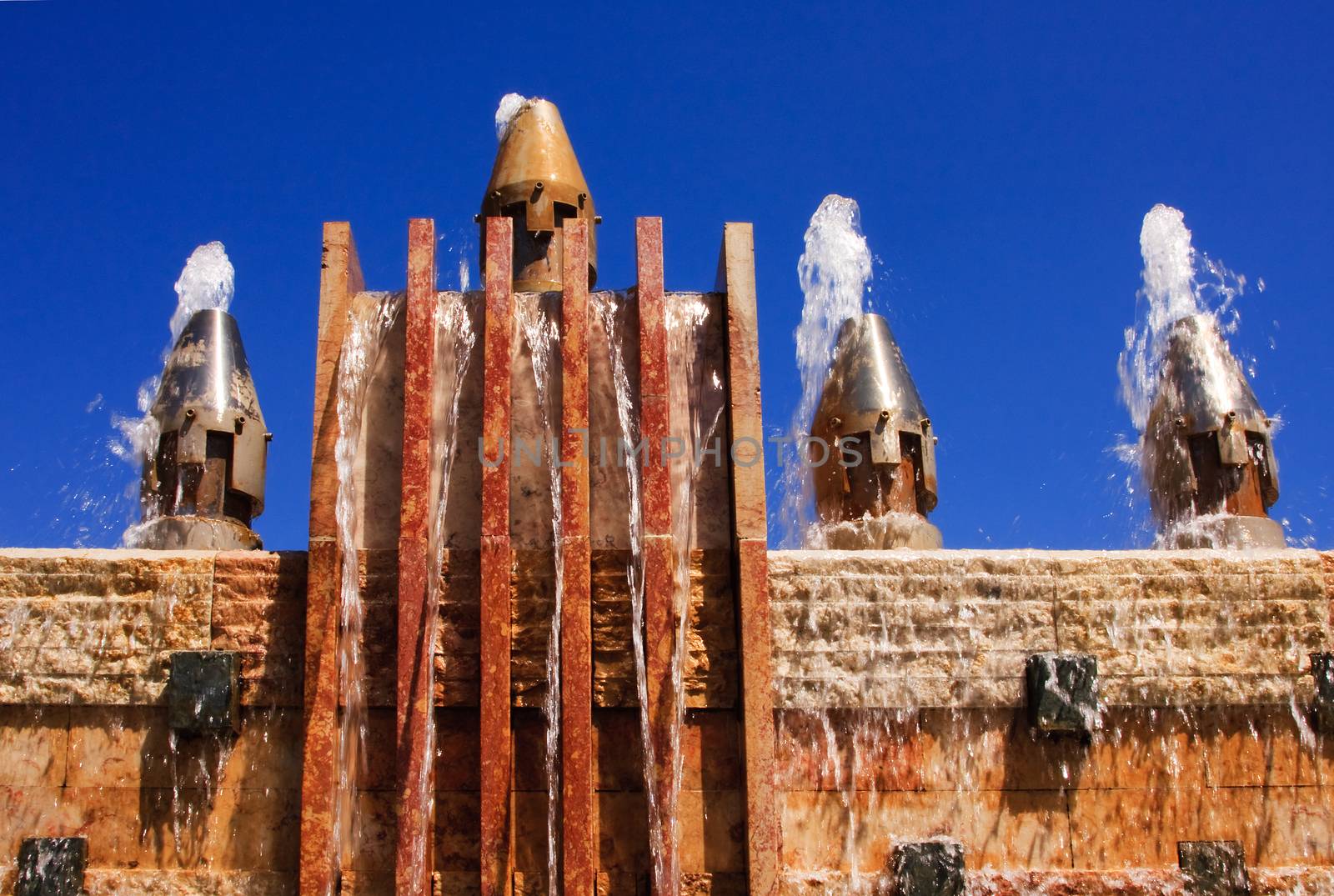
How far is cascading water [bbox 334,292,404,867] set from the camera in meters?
5.74

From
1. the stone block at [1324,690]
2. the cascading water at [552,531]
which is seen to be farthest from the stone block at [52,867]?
the stone block at [1324,690]

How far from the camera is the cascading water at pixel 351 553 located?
18.8 ft

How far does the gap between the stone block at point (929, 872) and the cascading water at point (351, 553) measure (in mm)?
2491

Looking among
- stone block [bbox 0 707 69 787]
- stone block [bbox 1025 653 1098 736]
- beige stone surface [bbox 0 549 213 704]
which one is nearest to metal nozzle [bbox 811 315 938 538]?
stone block [bbox 1025 653 1098 736]

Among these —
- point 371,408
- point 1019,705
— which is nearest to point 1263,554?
point 1019,705

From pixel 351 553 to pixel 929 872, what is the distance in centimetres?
307

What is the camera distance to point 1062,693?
6.10m

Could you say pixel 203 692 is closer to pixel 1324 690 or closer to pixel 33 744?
pixel 33 744

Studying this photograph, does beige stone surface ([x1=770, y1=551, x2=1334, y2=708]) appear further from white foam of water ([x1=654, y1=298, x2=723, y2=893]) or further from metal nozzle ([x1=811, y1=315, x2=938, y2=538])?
metal nozzle ([x1=811, y1=315, x2=938, y2=538])

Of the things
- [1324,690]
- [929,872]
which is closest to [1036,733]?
[929,872]

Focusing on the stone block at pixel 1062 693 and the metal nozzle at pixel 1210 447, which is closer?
the stone block at pixel 1062 693

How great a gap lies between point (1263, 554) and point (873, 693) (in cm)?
226

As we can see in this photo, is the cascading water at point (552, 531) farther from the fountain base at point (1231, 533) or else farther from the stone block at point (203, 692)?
the fountain base at point (1231, 533)

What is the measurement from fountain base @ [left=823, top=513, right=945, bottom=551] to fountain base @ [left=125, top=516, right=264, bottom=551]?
3598 mm
